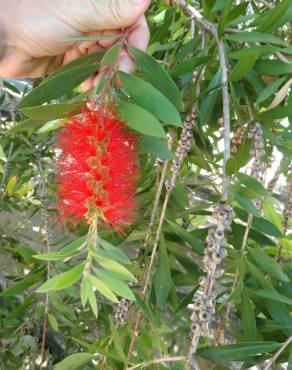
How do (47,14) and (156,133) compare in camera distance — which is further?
(47,14)

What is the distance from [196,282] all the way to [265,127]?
37 centimetres

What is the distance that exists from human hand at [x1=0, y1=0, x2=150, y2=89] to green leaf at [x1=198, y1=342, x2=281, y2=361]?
44 cm

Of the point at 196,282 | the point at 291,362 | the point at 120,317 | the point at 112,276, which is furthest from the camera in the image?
the point at 196,282

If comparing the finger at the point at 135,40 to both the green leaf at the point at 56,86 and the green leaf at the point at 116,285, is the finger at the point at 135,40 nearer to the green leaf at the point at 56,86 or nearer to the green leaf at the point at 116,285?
the green leaf at the point at 56,86

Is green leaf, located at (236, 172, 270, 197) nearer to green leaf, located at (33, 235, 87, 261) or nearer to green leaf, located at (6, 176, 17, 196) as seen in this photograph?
green leaf, located at (33, 235, 87, 261)

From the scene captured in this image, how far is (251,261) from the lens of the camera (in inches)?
33.6

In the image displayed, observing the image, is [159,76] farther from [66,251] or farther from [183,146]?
[66,251]

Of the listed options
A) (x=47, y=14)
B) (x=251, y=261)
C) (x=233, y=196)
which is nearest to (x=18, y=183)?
(x=47, y=14)

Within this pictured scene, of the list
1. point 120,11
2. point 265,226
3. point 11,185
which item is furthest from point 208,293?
point 11,185

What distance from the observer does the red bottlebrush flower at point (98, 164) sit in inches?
24.3

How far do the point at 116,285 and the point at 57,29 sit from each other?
0.52m

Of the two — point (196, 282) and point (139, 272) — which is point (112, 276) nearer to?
point (139, 272)

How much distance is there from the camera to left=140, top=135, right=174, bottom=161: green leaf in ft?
2.14

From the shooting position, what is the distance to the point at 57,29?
85 centimetres
